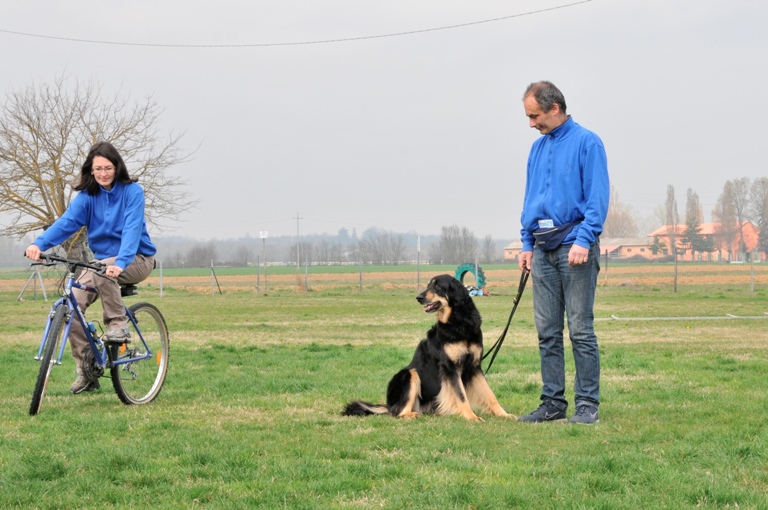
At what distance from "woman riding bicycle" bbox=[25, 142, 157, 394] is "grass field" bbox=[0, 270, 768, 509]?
0.65 meters

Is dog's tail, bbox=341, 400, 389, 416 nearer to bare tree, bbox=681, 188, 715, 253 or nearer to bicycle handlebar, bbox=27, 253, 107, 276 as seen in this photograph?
bicycle handlebar, bbox=27, 253, 107, 276

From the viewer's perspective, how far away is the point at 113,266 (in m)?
6.03

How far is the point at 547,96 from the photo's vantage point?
5.61 meters

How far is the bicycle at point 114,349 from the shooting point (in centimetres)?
593

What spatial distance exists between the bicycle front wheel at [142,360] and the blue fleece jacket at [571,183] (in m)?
3.15

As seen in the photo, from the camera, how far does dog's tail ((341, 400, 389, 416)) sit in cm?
600

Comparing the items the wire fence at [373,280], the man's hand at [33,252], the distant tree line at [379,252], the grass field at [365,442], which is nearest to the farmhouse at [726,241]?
the distant tree line at [379,252]

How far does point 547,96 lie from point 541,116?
Result: 131 millimetres

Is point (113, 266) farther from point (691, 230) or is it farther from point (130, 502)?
point (691, 230)

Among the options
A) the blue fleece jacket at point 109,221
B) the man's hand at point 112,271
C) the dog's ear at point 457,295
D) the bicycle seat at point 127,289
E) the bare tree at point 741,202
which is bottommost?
the dog's ear at point 457,295

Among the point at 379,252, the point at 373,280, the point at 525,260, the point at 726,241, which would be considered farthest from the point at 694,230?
the point at 525,260

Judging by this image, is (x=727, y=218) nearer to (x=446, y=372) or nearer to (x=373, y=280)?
(x=373, y=280)

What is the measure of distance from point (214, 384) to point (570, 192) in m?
3.79

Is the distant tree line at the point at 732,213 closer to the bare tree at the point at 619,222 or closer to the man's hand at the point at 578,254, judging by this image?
the bare tree at the point at 619,222
